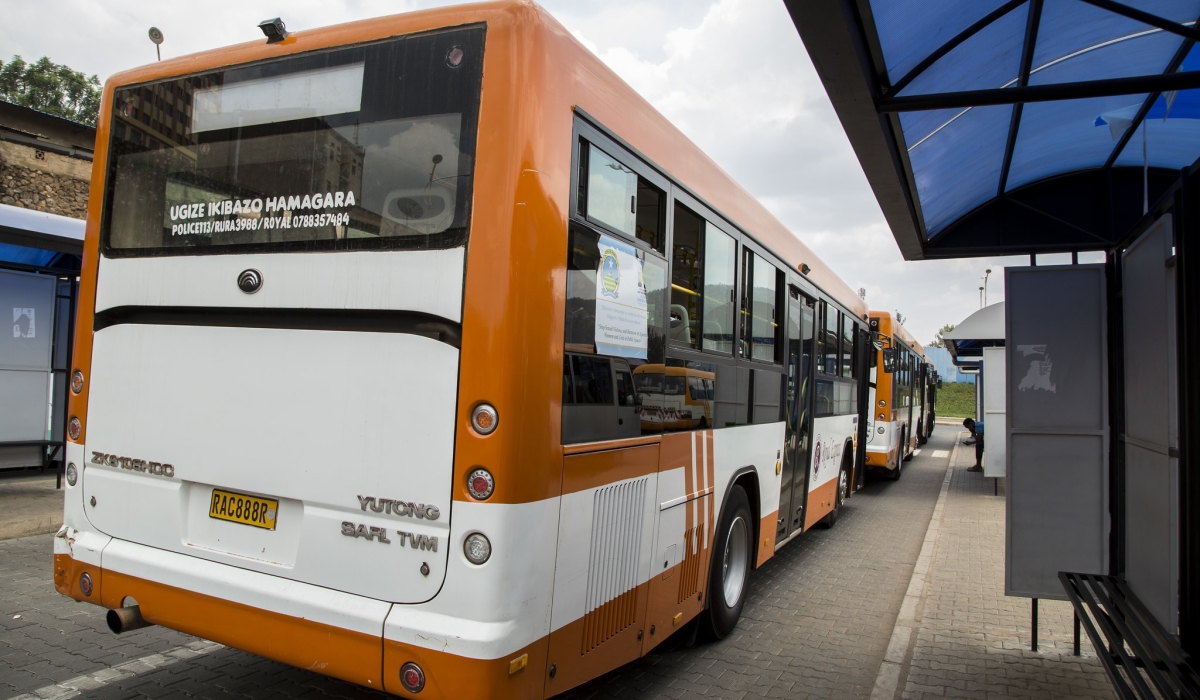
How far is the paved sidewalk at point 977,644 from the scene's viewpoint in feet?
15.3

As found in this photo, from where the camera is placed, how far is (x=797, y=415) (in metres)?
7.31

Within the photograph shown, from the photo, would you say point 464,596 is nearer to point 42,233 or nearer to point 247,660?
point 247,660

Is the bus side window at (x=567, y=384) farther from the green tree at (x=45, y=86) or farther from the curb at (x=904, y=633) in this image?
the green tree at (x=45, y=86)

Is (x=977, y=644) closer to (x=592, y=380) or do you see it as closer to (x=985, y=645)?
(x=985, y=645)

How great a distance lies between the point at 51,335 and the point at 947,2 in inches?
403

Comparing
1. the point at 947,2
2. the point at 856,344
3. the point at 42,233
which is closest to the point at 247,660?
the point at 947,2

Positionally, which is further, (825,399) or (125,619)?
(825,399)

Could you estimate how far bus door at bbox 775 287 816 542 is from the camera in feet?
22.8

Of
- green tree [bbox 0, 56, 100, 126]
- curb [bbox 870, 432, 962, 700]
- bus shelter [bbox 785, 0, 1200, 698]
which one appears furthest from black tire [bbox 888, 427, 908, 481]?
green tree [bbox 0, 56, 100, 126]

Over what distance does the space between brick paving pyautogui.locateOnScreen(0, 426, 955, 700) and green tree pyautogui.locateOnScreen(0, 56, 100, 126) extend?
29389 mm

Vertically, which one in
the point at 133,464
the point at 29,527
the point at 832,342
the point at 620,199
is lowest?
the point at 29,527

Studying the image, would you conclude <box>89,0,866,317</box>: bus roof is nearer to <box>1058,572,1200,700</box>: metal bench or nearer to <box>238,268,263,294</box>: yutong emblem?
<box>238,268,263,294</box>: yutong emblem

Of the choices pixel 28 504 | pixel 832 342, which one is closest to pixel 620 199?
pixel 832 342

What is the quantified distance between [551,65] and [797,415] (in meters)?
4.96
